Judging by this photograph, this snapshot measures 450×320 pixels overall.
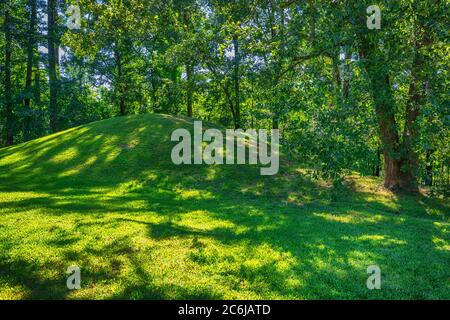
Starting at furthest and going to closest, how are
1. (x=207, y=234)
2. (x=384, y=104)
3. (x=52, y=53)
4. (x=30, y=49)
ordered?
(x=30, y=49), (x=52, y=53), (x=384, y=104), (x=207, y=234)

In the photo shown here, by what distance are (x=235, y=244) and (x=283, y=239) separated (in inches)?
62.5

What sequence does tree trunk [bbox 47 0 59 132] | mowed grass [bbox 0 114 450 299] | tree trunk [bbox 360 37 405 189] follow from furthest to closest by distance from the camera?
tree trunk [bbox 47 0 59 132]
tree trunk [bbox 360 37 405 189]
mowed grass [bbox 0 114 450 299]

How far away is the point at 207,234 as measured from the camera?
1106 cm

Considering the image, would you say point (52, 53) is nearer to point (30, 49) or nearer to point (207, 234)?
point (30, 49)

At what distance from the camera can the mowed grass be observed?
306 inches

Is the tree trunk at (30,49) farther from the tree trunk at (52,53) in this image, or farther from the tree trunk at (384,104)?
the tree trunk at (384,104)

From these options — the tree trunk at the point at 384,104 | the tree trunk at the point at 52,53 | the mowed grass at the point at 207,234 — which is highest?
the tree trunk at the point at 52,53

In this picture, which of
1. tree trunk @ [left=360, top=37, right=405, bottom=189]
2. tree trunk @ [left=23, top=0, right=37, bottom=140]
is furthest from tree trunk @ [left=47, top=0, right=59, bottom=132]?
tree trunk @ [left=360, top=37, right=405, bottom=189]

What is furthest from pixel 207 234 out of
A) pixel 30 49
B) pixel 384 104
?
pixel 30 49

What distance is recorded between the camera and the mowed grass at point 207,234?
7.76m

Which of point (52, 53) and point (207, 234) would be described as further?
point (52, 53)

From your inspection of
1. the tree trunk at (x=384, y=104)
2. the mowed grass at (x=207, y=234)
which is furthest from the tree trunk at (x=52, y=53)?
the tree trunk at (x=384, y=104)

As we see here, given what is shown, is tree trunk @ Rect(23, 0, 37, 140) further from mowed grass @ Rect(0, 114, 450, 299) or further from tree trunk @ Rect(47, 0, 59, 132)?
mowed grass @ Rect(0, 114, 450, 299)
